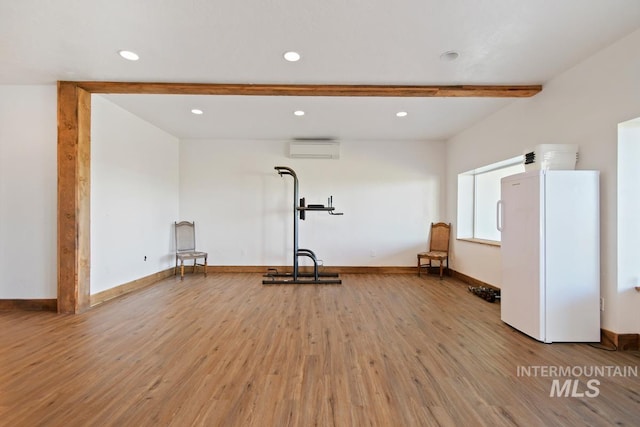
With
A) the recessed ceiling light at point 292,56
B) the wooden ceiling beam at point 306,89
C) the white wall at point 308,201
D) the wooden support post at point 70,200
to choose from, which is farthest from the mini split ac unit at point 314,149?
the wooden support post at point 70,200

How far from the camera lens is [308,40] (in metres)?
2.48

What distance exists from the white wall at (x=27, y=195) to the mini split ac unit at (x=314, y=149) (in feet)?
11.5

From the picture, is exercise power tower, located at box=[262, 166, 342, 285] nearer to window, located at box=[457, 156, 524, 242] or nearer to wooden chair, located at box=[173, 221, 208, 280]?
wooden chair, located at box=[173, 221, 208, 280]

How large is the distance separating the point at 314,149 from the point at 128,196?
10.7ft

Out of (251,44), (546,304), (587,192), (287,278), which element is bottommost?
(287,278)

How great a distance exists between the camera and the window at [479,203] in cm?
515

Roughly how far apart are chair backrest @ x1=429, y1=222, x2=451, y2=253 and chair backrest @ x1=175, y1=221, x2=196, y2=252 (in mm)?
4869

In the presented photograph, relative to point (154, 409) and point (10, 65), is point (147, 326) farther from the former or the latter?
point (10, 65)

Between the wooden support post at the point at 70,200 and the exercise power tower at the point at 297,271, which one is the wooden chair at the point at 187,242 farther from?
the wooden support post at the point at 70,200

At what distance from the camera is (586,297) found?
2.64 m

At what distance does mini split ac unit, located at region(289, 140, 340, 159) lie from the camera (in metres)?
5.66

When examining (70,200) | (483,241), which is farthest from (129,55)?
(483,241)

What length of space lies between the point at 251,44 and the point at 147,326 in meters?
3.01

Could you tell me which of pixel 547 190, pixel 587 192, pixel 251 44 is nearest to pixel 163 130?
pixel 251 44
